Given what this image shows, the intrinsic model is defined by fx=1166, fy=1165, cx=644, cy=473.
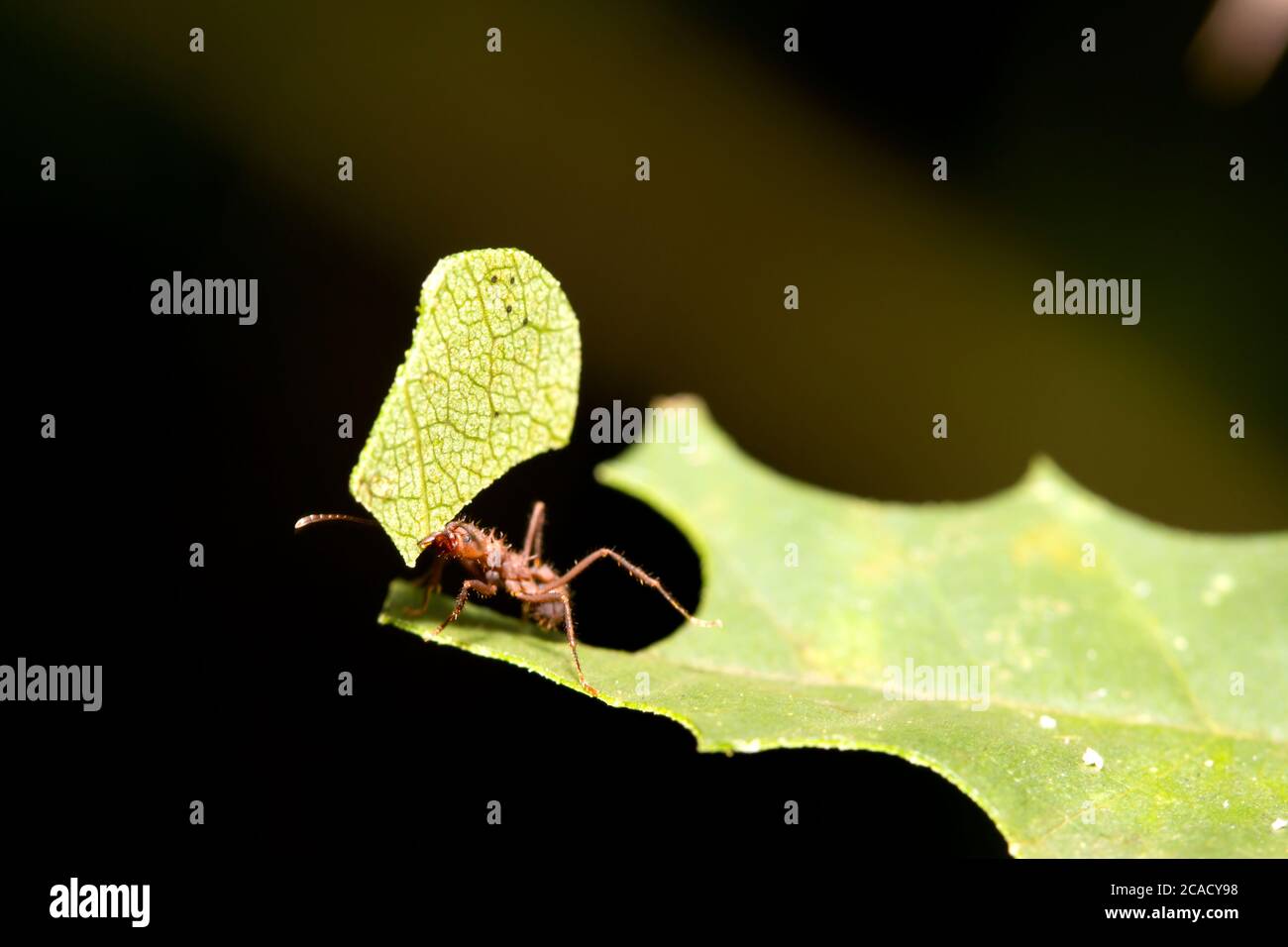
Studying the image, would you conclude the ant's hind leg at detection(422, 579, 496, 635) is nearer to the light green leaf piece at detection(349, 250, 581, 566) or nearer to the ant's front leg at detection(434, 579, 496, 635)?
the ant's front leg at detection(434, 579, 496, 635)

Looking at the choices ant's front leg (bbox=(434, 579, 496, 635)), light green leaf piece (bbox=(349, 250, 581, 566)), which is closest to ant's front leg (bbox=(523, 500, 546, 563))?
ant's front leg (bbox=(434, 579, 496, 635))

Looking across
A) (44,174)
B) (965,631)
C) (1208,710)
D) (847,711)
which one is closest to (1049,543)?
(965,631)

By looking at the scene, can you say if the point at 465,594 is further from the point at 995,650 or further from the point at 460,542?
the point at 995,650

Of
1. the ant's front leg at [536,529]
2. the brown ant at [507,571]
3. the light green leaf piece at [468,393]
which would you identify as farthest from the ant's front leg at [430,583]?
the ant's front leg at [536,529]

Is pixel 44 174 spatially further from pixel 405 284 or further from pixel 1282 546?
pixel 1282 546

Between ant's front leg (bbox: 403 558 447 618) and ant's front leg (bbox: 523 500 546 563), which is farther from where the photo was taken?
ant's front leg (bbox: 523 500 546 563)

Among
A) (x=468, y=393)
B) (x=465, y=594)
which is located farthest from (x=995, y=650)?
(x=468, y=393)
